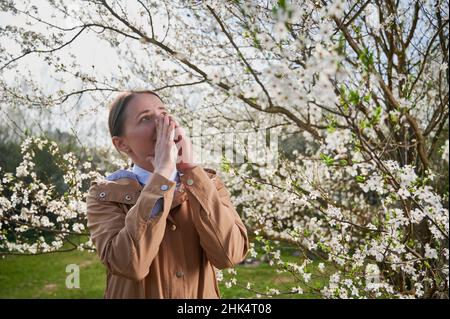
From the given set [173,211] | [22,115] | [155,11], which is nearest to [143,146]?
[173,211]

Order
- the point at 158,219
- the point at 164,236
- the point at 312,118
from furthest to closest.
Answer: the point at 312,118
the point at 164,236
the point at 158,219

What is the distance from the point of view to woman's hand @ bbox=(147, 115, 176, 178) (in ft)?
3.73

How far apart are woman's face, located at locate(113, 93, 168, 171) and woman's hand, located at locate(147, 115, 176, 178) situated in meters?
0.10

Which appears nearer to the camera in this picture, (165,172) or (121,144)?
(165,172)

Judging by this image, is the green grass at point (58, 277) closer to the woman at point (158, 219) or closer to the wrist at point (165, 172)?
the woman at point (158, 219)

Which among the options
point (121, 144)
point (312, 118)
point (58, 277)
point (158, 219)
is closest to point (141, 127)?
point (121, 144)

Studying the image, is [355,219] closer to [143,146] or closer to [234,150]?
[234,150]

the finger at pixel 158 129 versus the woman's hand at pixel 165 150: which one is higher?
the finger at pixel 158 129

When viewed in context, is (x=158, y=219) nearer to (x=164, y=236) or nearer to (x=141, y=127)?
(x=164, y=236)

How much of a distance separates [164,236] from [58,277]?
765 centimetres

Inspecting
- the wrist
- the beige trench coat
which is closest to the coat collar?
the beige trench coat

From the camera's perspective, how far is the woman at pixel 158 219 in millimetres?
1093

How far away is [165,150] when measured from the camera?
1141mm

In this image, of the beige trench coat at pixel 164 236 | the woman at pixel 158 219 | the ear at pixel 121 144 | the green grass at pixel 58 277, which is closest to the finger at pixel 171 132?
the woman at pixel 158 219
